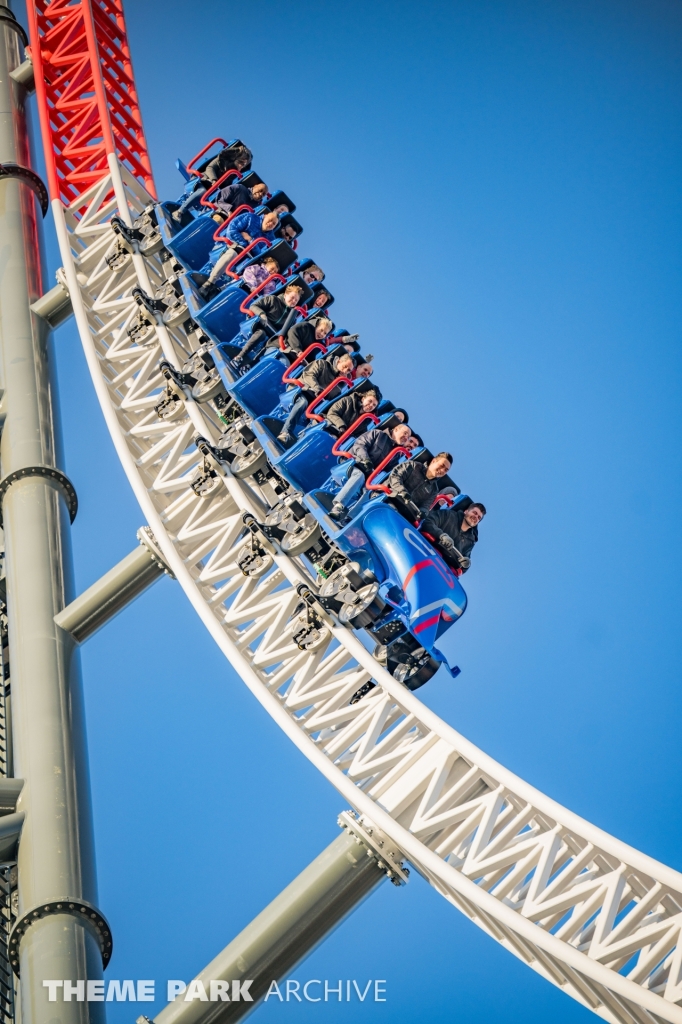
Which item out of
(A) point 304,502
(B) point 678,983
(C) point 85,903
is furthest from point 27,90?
(B) point 678,983

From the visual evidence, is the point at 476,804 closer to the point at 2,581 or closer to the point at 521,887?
the point at 521,887

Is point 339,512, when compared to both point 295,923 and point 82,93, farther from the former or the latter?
point 82,93

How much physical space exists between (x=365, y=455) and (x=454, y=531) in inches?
31.9

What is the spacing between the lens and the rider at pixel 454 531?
8750 millimetres

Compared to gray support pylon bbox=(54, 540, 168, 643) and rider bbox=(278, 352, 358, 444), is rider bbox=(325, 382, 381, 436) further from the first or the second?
gray support pylon bbox=(54, 540, 168, 643)

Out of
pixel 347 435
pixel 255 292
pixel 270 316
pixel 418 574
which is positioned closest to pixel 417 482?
pixel 347 435

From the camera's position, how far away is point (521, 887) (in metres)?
6.43

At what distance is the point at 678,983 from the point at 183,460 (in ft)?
18.3

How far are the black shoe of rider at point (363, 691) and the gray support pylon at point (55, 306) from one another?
5.52m

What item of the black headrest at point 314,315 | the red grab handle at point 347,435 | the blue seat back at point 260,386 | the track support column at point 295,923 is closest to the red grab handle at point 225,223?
the black headrest at point 314,315

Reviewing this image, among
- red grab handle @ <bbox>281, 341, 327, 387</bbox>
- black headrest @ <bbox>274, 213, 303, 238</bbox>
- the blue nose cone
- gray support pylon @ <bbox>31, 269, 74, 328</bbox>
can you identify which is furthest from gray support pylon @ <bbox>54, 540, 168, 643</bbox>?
black headrest @ <bbox>274, 213, 303, 238</bbox>

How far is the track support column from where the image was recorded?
668 cm

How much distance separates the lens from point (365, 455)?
9.04 meters

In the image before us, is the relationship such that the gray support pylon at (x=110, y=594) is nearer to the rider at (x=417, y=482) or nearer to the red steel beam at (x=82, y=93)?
the rider at (x=417, y=482)
